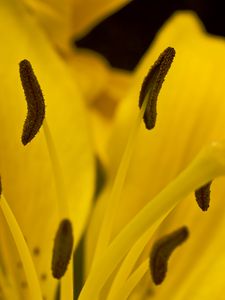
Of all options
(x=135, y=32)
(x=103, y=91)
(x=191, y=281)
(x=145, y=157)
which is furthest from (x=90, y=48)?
(x=191, y=281)

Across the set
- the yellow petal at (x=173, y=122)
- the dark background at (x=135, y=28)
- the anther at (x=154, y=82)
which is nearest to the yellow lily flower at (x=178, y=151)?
the yellow petal at (x=173, y=122)

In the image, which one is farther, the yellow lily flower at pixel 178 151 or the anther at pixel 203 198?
the yellow lily flower at pixel 178 151

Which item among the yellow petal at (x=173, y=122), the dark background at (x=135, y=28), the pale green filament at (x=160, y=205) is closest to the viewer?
the pale green filament at (x=160, y=205)

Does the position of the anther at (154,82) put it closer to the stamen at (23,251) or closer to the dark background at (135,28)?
the stamen at (23,251)

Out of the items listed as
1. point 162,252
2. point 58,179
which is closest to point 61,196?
point 58,179

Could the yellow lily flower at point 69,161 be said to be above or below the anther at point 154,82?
below

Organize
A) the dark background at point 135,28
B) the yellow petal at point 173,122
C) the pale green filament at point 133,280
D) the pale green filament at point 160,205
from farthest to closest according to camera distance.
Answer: the dark background at point 135,28 < the yellow petal at point 173,122 < the pale green filament at point 133,280 < the pale green filament at point 160,205

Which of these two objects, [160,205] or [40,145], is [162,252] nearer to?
[160,205]

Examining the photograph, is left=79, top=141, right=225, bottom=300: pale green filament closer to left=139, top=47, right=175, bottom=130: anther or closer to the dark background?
left=139, top=47, right=175, bottom=130: anther
